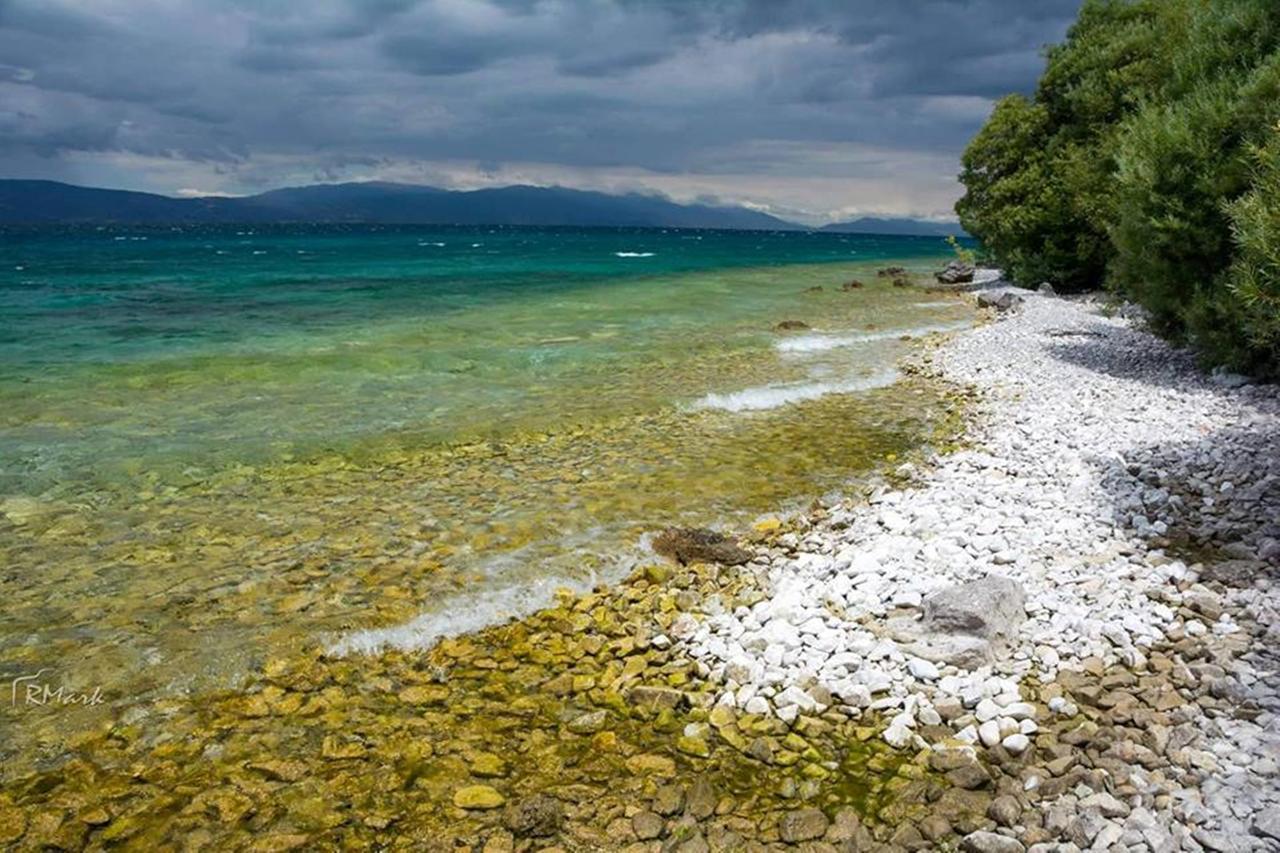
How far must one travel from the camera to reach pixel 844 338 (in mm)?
33438

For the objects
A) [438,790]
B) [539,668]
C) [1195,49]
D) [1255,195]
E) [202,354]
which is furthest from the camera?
[202,354]

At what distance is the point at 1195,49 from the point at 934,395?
1170cm

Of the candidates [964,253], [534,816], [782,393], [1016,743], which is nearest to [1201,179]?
[782,393]

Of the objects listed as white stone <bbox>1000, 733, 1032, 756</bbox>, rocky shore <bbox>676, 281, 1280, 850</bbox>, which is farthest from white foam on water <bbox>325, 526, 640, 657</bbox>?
white stone <bbox>1000, 733, 1032, 756</bbox>

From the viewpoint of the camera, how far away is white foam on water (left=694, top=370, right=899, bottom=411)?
20675 mm

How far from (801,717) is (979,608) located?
2382mm

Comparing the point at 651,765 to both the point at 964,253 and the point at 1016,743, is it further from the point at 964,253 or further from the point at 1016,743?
the point at 964,253

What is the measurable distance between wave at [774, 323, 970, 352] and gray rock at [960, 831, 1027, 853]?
2546 centimetres

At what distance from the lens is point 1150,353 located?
23453 millimetres

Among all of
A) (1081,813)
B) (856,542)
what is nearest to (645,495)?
(856,542)

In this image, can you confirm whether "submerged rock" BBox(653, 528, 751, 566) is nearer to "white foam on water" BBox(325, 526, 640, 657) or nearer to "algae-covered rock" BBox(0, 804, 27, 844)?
"white foam on water" BBox(325, 526, 640, 657)

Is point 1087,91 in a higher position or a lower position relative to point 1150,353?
higher

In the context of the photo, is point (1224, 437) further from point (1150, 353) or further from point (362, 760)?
point (362, 760)

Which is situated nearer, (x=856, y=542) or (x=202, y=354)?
(x=856, y=542)
